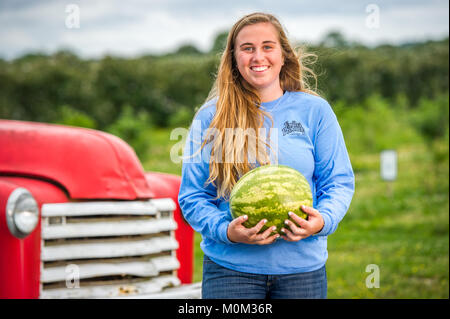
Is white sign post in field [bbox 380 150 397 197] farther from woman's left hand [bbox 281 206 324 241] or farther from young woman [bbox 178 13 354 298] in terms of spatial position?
woman's left hand [bbox 281 206 324 241]

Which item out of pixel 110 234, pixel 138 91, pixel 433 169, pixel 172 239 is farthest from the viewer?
pixel 138 91

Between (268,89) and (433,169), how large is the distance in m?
9.69

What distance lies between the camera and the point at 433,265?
728 cm

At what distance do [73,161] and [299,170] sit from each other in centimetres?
192

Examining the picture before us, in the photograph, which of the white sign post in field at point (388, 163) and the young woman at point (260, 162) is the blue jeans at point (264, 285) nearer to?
the young woman at point (260, 162)

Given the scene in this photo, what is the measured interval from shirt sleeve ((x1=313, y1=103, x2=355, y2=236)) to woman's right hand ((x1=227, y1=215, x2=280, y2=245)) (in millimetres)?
301

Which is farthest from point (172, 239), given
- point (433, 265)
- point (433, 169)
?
point (433, 169)

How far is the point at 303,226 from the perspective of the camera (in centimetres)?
218

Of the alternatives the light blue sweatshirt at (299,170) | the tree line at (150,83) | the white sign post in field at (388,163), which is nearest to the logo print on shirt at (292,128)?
the light blue sweatshirt at (299,170)

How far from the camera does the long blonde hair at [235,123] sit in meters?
2.42

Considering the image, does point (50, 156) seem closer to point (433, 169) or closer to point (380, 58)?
point (433, 169)

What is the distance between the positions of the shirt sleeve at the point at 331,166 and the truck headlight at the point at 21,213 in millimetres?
1843

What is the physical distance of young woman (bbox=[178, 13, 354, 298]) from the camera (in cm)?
231

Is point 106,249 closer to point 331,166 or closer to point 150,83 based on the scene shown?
point 331,166
